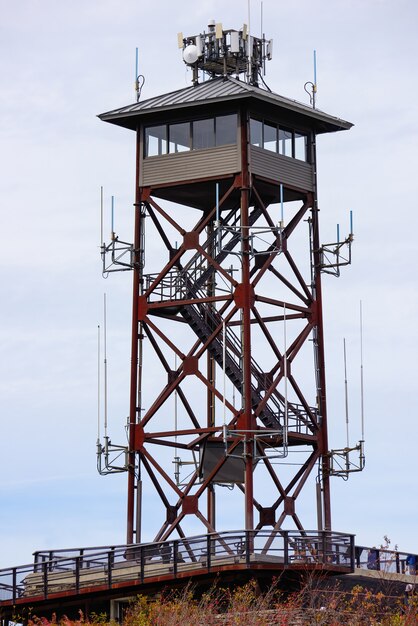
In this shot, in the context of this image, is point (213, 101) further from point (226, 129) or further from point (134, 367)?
point (134, 367)

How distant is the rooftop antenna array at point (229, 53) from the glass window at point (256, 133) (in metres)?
2.82

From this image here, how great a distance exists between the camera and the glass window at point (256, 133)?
85125 millimetres

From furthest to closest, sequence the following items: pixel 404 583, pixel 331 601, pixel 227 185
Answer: pixel 227 185
pixel 404 583
pixel 331 601

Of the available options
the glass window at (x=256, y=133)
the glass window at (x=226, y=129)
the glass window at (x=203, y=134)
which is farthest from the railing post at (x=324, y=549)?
the glass window at (x=203, y=134)

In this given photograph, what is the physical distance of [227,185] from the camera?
85.9m

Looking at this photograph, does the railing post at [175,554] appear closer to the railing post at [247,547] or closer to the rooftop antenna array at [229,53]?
the railing post at [247,547]

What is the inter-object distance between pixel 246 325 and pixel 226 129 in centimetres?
825

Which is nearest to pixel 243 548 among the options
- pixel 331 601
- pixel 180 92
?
pixel 331 601

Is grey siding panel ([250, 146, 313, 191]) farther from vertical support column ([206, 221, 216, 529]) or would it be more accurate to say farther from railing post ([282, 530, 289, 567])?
railing post ([282, 530, 289, 567])

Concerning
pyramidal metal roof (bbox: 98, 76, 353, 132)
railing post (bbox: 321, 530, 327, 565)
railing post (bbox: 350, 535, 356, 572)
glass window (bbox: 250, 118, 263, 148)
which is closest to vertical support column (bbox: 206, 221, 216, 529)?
glass window (bbox: 250, 118, 263, 148)

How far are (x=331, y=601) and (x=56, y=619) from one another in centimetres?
1108

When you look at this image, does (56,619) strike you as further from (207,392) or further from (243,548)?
(207,392)

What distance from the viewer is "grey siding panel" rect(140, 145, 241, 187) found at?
3324 inches

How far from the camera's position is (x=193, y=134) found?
283 ft
